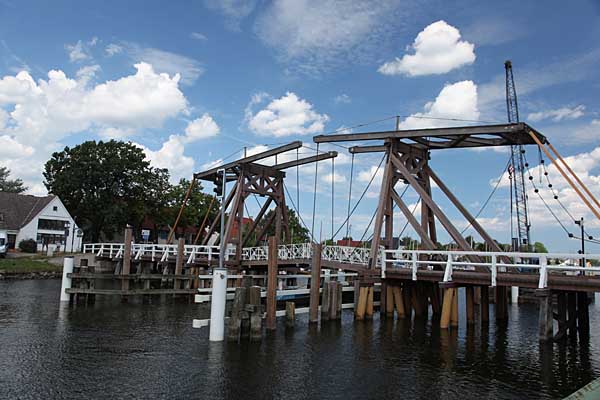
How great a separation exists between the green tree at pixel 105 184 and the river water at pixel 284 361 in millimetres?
30559

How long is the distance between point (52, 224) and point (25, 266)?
45.4 feet

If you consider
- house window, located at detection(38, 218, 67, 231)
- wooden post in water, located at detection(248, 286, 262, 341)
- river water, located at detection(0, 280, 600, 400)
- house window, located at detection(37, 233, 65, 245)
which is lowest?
river water, located at detection(0, 280, 600, 400)

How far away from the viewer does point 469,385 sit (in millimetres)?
10305

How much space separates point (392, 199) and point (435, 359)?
27.5 ft

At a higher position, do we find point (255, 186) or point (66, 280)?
point (255, 186)

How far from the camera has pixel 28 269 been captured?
33.9 m

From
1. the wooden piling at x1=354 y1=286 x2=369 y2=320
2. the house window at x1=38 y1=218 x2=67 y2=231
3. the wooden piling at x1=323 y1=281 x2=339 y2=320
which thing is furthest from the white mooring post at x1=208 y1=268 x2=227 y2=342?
the house window at x1=38 y1=218 x2=67 y2=231

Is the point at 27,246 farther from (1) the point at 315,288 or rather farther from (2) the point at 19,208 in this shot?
(1) the point at 315,288

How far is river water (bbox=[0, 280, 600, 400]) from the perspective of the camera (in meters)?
9.61

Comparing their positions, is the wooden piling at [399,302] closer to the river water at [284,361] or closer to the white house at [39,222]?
the river water at [284,361]

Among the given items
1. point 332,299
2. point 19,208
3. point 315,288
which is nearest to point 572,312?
point 332,299

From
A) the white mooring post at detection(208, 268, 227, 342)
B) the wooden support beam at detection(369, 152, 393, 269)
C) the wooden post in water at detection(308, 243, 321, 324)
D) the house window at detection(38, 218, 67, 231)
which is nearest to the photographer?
the white mooring post at detection(208, 268, 227, 342)

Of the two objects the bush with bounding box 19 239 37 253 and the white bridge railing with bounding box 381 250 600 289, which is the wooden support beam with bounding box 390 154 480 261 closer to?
the white bridge railing with bounding box 381 250 600 289

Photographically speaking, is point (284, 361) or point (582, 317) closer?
point (284, 361)
